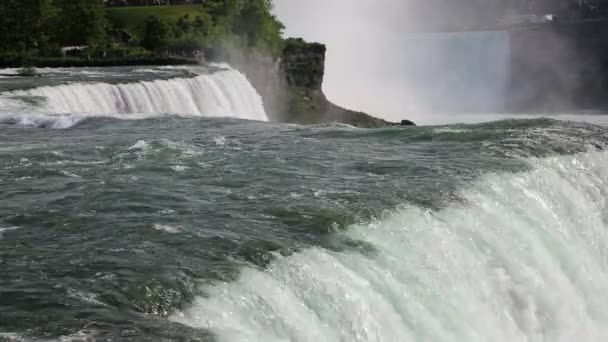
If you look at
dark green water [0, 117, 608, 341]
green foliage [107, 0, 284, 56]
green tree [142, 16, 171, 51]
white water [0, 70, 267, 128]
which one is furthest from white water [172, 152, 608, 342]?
green tree [142, 16, 171, 51]

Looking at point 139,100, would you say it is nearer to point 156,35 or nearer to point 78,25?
point 78,25

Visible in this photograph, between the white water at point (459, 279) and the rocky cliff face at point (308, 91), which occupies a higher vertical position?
the rocky cliff face at point (308, 91)

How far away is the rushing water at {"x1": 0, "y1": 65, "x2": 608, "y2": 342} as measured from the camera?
8070mm

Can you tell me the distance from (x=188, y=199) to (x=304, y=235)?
2291mm

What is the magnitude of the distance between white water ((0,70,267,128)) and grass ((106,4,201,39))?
29.3 metres

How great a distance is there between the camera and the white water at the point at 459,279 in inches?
323

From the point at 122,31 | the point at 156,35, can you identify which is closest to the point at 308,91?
the point at 156,35

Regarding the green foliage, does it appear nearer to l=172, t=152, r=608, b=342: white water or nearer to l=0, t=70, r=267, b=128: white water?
l=0, t=70, r=267, b=128: white water

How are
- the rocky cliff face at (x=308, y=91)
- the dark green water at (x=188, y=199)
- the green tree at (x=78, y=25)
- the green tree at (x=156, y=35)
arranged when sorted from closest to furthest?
the dark green water at (x=188, y=199), the rocky cliff face at (x=308, y=91), the green tree at (x=78, y=25), the green tree at (x=156, y=35)

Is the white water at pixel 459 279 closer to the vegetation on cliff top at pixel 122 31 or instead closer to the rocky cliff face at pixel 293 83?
the vegetation on cliff top at pixel 122 31

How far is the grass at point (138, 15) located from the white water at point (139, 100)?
2930 centimetres

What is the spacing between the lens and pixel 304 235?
10500mm

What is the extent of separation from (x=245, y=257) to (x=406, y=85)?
73.2m

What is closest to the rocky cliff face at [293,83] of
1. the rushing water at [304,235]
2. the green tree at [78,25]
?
the green tree at [78,25]
